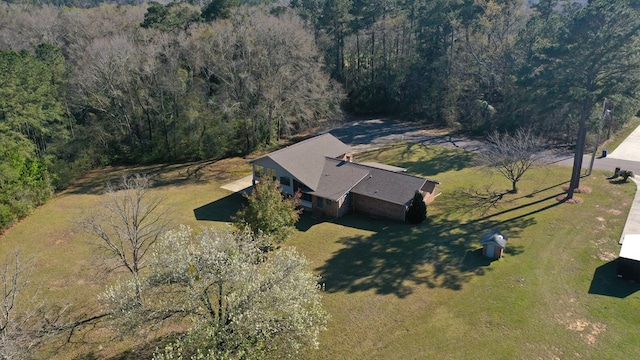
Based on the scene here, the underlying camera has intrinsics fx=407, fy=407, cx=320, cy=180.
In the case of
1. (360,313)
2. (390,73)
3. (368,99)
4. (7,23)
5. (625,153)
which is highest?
(7,23)

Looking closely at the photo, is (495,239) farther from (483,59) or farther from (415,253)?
(483,59)

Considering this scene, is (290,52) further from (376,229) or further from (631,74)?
(631,74)

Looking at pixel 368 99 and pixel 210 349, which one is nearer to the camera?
pixel 210 349

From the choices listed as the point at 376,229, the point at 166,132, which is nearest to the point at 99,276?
the point at 376,229

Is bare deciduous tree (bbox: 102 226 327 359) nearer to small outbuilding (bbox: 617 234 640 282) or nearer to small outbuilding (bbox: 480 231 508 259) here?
small outbuilding (bbox: 480 231 508 259)

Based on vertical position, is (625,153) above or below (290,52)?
below

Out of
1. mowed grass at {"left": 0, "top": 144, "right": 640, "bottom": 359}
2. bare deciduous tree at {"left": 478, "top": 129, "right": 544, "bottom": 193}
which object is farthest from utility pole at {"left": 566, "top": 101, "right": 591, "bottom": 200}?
bare deciduous tree at {"left": 478, "top": 129, "right": 544, "bottom": 193}

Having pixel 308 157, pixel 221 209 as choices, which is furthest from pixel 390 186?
pixel 221 209
